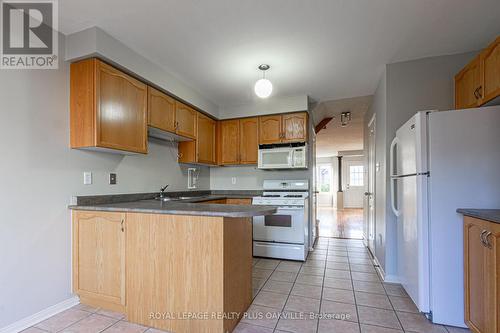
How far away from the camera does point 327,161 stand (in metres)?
10.7

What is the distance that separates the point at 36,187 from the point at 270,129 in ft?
9.37

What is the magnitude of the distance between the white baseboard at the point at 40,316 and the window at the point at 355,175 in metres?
9.81

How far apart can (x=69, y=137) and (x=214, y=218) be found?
5.06ft

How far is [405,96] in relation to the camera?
2596 mm

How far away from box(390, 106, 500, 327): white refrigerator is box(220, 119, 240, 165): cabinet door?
8.56 ft

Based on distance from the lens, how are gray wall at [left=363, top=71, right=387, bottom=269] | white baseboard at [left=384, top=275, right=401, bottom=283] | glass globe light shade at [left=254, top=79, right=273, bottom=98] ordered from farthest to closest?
gray wall at [left=363, top=71, right=387, bottom=269] → white baseboard at [left=384, top=275, right=401, bottom=283] → glass globe light shade at [left=254, top=79, right=273, bottom=98]

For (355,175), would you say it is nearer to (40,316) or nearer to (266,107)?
(266,107)

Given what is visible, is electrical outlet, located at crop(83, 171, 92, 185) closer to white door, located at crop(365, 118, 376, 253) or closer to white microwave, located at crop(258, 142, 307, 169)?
white microwave, located at crop(258, 142, 307, 169)

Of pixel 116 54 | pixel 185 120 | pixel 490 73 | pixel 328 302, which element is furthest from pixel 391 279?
pixel 116 54

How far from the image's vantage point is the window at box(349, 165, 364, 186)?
9949 millimetres

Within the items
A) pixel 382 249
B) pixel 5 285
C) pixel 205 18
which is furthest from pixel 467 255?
pixel 5 285

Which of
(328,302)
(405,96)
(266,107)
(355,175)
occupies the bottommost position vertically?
(328,302)

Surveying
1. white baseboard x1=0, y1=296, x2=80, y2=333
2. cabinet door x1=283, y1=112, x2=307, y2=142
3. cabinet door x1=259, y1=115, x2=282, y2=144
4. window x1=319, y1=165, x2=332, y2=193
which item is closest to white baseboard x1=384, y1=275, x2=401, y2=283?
cabinet door x1=283, y1=112, x2=307, y2=142

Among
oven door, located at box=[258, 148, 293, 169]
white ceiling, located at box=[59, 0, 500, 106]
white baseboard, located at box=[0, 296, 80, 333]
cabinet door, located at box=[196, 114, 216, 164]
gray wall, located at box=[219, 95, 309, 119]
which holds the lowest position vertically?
white baseboard, located at box=[0, 296, 80, 333]
